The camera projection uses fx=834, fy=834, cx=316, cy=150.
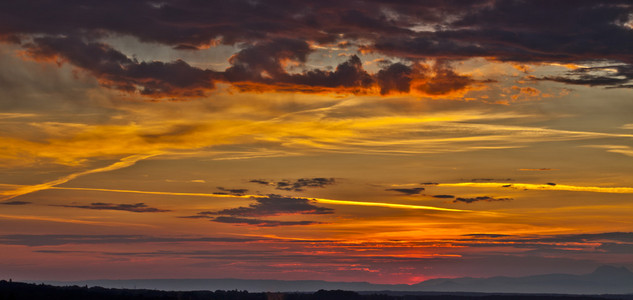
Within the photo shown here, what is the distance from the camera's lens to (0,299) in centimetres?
17712

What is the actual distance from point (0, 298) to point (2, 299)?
1199 mm

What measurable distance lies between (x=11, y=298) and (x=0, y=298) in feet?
9.86

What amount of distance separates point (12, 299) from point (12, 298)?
16.8 inches

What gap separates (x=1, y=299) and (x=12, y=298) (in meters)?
2.89

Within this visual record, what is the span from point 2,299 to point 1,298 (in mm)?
380

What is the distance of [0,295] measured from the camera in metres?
182

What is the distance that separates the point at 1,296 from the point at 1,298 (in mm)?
2539

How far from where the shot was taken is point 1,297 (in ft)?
591

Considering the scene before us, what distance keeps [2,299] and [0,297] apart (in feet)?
2.54

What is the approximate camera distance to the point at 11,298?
180 meters

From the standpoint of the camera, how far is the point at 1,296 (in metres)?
181

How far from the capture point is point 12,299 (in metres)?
180

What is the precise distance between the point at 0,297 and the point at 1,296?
1.81m
